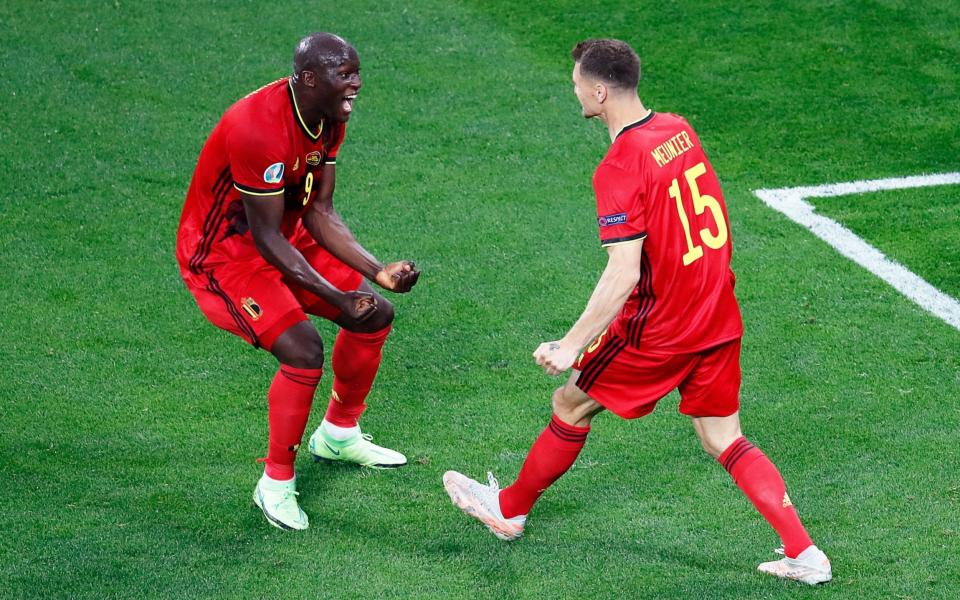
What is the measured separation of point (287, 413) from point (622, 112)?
1.92 metres

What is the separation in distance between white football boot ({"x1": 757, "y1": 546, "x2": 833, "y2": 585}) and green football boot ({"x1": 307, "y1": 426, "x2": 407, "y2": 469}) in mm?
1908

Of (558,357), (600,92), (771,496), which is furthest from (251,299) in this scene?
(771,496)

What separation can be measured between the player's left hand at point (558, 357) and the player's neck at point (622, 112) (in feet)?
2.58

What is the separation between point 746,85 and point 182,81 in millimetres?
4552

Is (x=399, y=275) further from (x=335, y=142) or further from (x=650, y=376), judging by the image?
(x=650, y=376)

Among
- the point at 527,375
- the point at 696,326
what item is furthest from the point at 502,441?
the point at 696,326

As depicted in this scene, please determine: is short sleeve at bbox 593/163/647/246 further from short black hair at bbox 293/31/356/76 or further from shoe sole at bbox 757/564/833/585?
shoe sole at bbox 757/564/833/585

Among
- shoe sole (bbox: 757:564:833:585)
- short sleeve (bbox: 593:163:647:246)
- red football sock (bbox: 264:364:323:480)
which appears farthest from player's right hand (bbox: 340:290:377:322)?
shoe sole (bbox: 757:564:833:585)

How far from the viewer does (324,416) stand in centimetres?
634

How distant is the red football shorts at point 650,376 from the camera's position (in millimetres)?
4855

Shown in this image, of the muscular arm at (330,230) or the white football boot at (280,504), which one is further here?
the muscular arm at (330,230)

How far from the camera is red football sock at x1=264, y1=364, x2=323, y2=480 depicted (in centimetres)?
543

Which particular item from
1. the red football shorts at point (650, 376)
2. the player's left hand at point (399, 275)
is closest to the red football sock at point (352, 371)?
the player's left hand at point (399, 275)

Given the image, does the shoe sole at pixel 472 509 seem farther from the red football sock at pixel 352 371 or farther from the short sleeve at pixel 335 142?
the short sleeve at pixel 335 142
